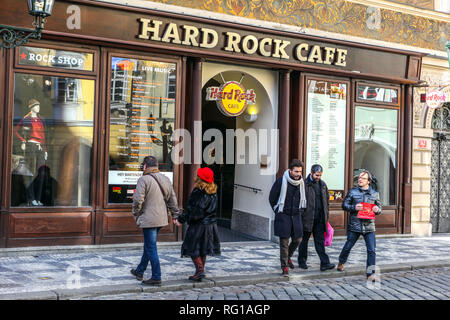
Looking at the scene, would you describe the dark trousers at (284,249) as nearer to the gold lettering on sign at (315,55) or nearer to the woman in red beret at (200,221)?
the woman in red beret at (200,221)

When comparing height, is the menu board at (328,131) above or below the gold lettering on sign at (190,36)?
below

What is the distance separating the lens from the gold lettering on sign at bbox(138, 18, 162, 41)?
36.2ft

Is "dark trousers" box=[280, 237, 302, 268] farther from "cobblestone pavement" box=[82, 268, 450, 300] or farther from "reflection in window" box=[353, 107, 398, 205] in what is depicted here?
"reflection in window" box=[353, 107, 398, 205]

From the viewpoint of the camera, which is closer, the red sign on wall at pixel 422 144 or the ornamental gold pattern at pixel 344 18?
the ornamental gold pattern at pixel 344 18

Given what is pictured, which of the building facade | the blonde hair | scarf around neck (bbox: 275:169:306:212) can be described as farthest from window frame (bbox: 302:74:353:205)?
the blonde hair

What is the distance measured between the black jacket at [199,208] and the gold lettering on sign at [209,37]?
4.35 meters

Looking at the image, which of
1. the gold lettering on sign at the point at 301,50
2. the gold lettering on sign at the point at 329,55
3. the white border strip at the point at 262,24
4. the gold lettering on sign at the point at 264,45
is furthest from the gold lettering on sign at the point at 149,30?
the gold lettering on sign at the point at 329,55

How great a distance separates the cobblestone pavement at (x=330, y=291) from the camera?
298 inches

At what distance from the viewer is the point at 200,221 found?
8.26 metres

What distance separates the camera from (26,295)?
7.06m

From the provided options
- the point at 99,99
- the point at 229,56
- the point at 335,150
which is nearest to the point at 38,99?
the point at 99,99

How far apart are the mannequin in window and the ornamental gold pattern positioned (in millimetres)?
3180
